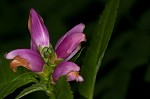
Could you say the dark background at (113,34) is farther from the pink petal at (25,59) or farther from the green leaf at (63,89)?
the green leaf at (63,89)

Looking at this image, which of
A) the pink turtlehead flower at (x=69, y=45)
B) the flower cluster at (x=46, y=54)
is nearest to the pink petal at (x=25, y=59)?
the flower cluster at (x=46, y=54)

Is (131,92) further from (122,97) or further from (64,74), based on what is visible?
(64,74)

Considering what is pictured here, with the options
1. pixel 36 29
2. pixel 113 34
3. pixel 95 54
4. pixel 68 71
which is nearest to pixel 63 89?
pixel 68 71

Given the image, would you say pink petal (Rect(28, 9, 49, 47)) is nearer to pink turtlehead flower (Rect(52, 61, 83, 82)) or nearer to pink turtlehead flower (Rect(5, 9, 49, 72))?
pink turtlehead flower (Rect(5, 9, 49, 72))

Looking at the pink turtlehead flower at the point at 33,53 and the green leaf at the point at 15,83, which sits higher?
the pink turtlehead flower at the point at 33,53

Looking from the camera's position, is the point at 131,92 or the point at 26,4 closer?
the point at 131,92

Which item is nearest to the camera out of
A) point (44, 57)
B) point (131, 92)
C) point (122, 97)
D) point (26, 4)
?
point (44, 57)

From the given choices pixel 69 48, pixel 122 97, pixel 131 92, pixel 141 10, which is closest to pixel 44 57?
pixel 69 48
